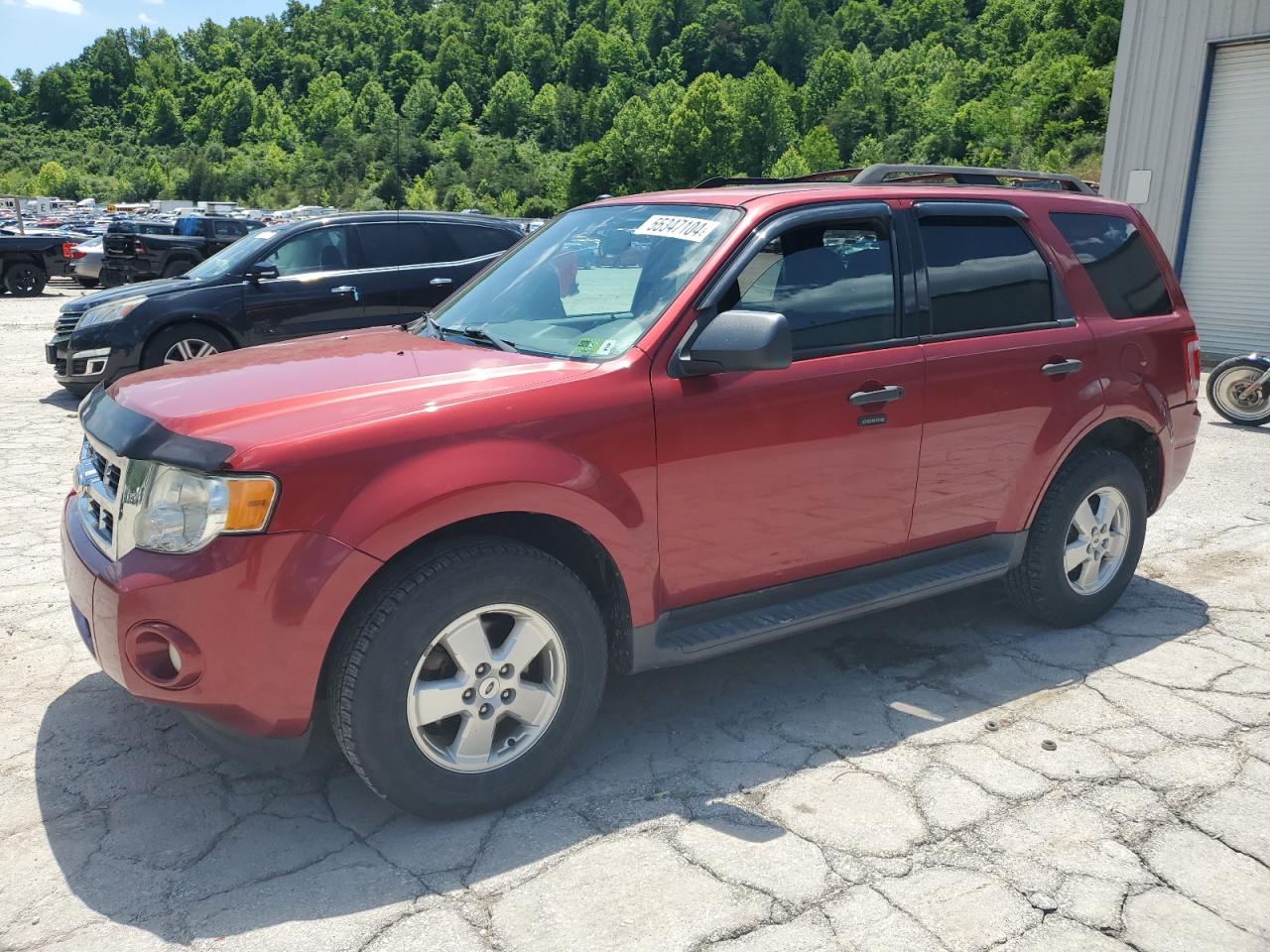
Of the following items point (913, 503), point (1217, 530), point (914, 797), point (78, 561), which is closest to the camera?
point (78, 561)

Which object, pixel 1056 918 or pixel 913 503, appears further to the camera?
pixel 913 503

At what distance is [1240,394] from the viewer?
9234mm

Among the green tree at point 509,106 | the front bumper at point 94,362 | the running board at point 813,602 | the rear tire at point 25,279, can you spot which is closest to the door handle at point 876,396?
the running board at point 813,602

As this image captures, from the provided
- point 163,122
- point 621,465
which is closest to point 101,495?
point 621,465

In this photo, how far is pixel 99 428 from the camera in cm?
310

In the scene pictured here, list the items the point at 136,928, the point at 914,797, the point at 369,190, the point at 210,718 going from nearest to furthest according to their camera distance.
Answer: the point at 136,928, the point at 210,718, the point at 914,797, the point at 369,190

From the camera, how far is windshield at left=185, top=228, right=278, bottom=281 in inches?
Result: 358

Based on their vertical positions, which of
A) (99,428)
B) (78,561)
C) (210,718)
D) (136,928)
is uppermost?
(99,428)

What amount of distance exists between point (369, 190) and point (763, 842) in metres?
145

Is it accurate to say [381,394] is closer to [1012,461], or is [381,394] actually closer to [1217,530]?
[1012,461]

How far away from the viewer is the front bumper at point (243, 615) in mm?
2643

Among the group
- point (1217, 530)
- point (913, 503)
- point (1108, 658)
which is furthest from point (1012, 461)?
point (1217, 530)

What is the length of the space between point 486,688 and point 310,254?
705 centimetres

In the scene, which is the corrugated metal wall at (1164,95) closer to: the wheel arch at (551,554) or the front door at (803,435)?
the front door at (803,435)
